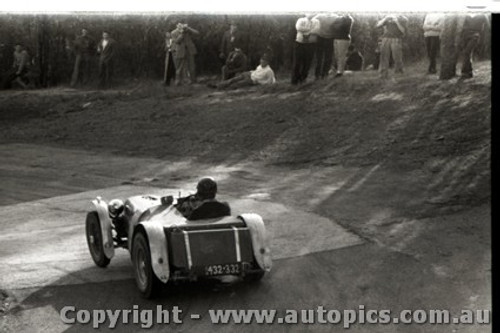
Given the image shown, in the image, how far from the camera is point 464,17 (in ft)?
18.6

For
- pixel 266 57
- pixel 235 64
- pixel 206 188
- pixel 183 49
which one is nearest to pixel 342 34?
pixel 266 57

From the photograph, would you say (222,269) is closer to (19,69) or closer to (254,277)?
(254,277)

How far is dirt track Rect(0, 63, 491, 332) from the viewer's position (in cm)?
539

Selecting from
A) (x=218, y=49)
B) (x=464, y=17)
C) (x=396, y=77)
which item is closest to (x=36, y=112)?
(x=218, y=49)

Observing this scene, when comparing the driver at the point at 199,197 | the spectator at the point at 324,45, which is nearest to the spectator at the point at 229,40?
the spectator at the point at 324,45

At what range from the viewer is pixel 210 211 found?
18.3 feet

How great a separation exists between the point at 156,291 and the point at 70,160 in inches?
45.3

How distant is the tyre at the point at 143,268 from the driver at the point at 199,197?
0.37 metres

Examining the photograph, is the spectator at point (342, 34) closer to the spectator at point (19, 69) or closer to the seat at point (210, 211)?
the seat at point (210, 211)

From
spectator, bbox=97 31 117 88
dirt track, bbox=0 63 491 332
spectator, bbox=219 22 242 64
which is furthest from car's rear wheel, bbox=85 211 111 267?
spectator, bbox=219 22 242 64

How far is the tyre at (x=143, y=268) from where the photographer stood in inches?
207

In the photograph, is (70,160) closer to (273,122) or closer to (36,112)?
(36,112)

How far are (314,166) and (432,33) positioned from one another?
1366 millimetres

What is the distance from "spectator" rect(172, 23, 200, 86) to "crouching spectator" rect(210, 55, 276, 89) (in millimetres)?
278
